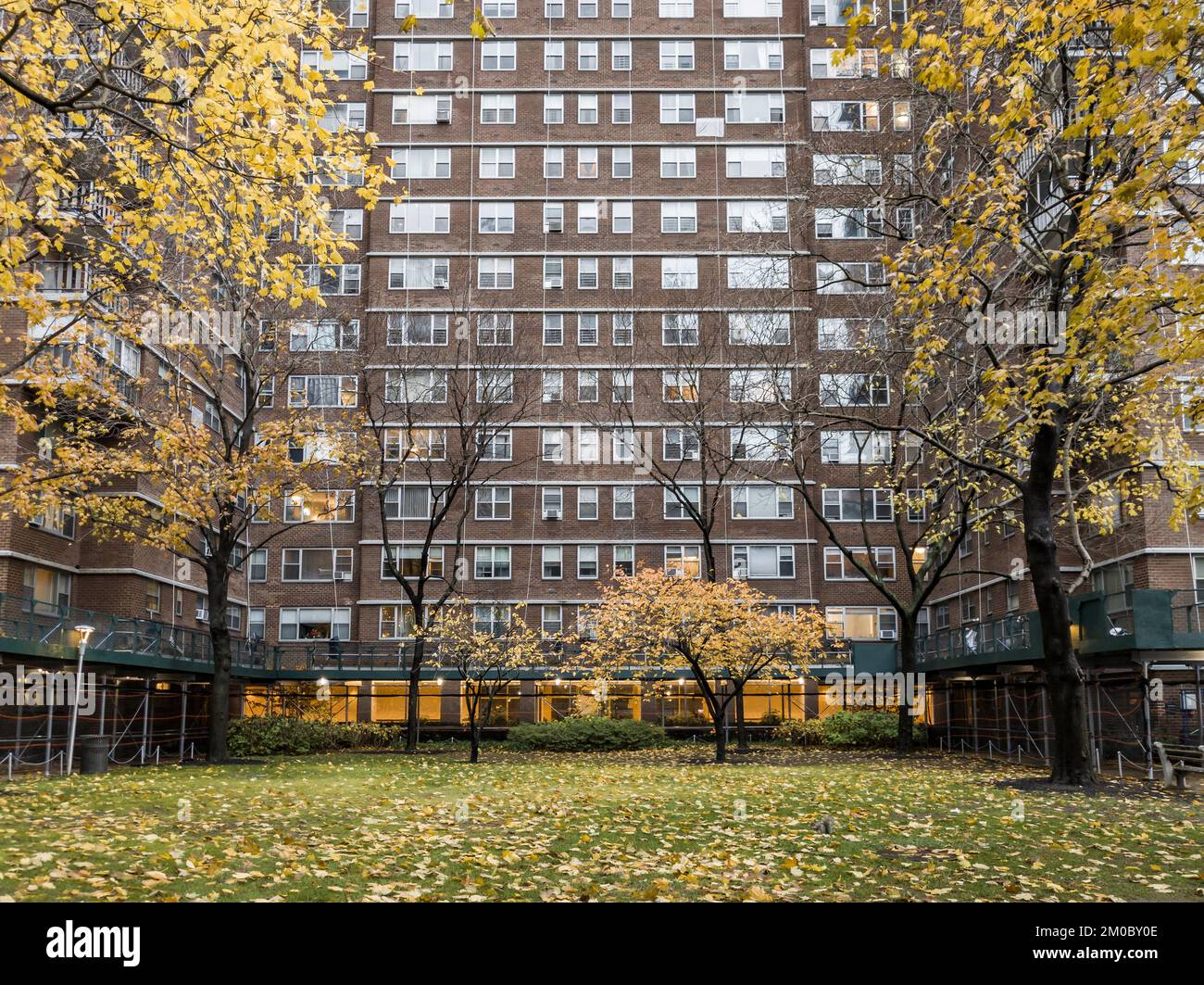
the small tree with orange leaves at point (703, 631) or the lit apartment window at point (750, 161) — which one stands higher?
the lit apartment window at point (750, 161)

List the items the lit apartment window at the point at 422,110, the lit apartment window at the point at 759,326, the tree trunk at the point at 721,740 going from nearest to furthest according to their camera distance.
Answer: the tree trunk at the point at 721,740
the lit apartment window at the point at 759,326
the lit apartment window at the point at 422,110

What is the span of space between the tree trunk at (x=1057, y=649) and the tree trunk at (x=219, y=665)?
70.9 ft

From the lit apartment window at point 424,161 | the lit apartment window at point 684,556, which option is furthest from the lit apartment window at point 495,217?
the lit apartment window at point 684,556

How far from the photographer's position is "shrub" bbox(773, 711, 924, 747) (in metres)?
39.9

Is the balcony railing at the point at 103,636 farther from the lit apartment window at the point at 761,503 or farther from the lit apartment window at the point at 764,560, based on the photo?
the lit apartment window at the point at 761,503

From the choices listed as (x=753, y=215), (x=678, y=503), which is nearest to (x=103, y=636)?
(x=678, y=503)

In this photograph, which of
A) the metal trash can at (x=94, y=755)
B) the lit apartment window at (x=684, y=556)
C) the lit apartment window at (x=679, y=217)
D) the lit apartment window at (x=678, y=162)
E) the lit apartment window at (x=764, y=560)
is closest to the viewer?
the metal trash can at (x=94, y=755)

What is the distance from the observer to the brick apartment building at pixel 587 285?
5353 cm

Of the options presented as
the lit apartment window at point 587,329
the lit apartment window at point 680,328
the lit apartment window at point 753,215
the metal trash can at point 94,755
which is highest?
the lit apartment window at point 753,215

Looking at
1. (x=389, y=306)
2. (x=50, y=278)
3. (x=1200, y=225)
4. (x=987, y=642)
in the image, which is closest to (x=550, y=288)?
(x=389, y=306)

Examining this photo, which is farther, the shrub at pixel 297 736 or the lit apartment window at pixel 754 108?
the lit apartment window at pixel 754 108

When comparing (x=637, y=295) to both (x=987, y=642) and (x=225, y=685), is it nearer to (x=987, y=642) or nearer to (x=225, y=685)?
(x=987, y=642)

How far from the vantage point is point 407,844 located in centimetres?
1187

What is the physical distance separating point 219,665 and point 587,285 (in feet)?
110
